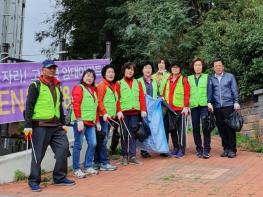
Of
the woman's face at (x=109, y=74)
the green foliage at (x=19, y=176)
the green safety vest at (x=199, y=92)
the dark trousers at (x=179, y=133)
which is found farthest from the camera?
the dark trousers at (x=179, y=133)

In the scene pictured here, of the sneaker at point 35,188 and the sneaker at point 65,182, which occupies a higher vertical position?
the sneaker at point 65,182

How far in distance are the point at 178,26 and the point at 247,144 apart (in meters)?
7.21

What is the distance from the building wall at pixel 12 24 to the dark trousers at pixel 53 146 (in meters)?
6.70

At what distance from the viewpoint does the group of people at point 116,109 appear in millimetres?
7188

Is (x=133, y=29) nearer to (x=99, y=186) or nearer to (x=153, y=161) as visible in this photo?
(x=153, y=161)

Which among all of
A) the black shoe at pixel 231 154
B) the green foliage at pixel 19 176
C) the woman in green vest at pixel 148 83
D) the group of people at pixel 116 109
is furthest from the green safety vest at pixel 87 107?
the black shoe at pixel 231 154

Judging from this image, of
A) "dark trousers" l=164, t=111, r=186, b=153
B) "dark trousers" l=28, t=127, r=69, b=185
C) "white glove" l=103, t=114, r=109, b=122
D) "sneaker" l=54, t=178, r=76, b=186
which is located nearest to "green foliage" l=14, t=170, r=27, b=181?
"dark trousers" l=28, t=127, r=69, b=185

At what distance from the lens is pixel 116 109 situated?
28.0 ft

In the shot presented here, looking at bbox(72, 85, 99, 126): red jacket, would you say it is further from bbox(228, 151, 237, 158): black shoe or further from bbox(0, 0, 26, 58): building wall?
bbox(0, 0, 26, 58): building wall

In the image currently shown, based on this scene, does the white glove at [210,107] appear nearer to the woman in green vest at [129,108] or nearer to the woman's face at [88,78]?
the woman in green vest at [129,108]

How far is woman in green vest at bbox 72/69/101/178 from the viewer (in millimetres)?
7758

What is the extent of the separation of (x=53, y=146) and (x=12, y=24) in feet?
24.1

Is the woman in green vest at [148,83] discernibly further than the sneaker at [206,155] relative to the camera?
Yes

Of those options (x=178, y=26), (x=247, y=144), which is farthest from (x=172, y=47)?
(x=247, y=144)
